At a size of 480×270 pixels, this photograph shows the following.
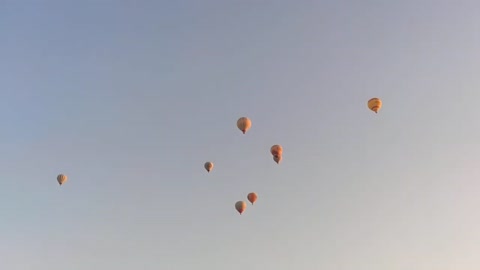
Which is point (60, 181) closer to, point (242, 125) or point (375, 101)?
point (242, 125)

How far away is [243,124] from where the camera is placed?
28922 mm

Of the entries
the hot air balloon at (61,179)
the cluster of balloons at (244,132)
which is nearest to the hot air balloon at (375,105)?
the cluster of balloons at (244,132)

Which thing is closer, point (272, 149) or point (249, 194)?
point (272, 149)

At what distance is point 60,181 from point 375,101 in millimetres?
17604

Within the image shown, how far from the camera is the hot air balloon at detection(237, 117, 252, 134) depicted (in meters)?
28.9

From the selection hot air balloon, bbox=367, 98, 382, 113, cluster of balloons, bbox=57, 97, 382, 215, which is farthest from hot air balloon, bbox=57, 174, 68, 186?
hot air balloon, bbox=367, 98, 382, 113

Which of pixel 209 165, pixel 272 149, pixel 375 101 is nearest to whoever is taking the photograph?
pixel 375 101

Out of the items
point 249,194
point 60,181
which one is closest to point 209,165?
point 249,194

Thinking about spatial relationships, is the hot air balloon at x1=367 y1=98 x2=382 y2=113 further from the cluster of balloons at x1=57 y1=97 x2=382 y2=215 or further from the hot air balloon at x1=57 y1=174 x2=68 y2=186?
the hot air balloon at x1=57 y1=174 x2=68 y2=186

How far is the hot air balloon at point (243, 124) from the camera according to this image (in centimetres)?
2889

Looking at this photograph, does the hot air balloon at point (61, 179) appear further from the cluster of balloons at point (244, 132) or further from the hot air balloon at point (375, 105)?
the hot air balloon at point (375, 105)

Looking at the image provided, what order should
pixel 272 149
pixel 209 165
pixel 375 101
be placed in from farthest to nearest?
pixel 209 165, pixel 272 149, pixel 375 101

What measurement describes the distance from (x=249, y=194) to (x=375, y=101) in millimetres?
9531

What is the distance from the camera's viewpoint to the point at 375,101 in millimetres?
27984
